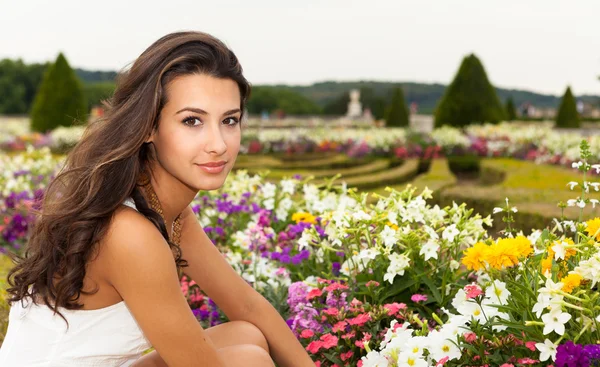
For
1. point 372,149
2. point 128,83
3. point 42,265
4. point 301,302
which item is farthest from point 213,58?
point 372,149

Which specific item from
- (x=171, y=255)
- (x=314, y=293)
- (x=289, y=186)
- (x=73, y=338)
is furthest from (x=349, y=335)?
(x=289, y=186)

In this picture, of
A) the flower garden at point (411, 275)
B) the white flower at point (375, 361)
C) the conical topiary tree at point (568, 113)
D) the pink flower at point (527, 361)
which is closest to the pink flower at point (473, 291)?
the flower garden at point (411, 275)

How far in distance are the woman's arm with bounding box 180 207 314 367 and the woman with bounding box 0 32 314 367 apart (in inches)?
11.1

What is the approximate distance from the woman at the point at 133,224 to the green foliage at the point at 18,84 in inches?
2158

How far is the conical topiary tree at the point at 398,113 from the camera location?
2486 centimetres

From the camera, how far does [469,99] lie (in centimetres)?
1770

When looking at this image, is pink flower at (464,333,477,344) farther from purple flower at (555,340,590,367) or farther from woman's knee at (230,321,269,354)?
woman's knee at (230,321,269,354)

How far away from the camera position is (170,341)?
1.94 meters

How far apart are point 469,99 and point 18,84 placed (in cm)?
4569

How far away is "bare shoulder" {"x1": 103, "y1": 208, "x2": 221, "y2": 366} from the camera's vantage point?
6.09 feet

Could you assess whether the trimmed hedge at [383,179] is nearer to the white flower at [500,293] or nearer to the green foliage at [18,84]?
the white flower at [500,293]

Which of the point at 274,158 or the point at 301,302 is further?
the point at 274,158

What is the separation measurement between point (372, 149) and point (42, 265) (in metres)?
13.3

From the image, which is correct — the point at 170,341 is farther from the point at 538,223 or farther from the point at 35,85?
the point at 35,85
